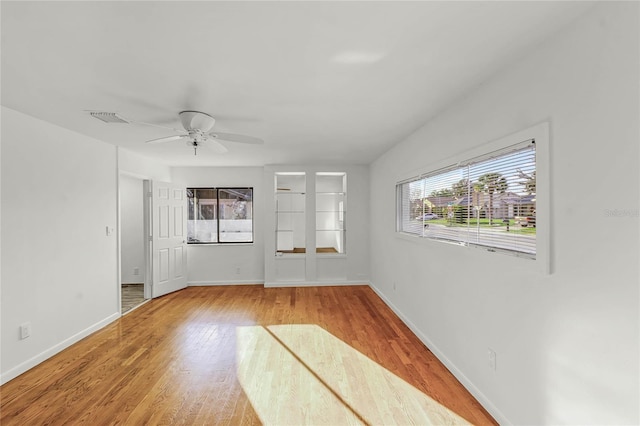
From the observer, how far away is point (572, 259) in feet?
4.75

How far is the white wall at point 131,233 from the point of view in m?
5.92

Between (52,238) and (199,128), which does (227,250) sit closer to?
(52,238)

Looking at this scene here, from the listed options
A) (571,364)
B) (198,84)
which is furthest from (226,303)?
(571,364)

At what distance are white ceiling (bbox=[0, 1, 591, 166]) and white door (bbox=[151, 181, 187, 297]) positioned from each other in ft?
7.41

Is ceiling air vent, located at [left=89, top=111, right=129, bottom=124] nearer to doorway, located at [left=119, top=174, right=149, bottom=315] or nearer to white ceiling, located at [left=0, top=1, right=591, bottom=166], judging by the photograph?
white ceiling, located at [left=0, top=1, right=591, bottom=166]

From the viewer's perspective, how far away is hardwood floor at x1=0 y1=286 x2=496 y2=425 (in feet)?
6.88

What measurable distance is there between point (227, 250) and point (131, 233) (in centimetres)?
207

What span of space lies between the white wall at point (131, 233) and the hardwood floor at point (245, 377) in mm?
2169

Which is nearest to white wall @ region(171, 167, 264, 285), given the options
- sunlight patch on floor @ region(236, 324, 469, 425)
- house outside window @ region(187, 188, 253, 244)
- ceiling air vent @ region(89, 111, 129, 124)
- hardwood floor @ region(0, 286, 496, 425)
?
house outside window @ region(187, 188, 253, 244)

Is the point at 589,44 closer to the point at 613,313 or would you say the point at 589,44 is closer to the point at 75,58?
the point at 613,313

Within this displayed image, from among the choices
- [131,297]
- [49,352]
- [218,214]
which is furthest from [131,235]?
[49,352]

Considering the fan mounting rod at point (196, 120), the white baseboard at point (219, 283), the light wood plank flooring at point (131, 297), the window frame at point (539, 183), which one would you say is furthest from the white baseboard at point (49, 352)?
the window frame at point (539, 183)

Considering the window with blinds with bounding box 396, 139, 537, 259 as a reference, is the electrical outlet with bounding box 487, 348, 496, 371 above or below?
below

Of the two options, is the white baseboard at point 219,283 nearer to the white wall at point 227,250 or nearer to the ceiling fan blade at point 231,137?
the white wall at point 227,250
